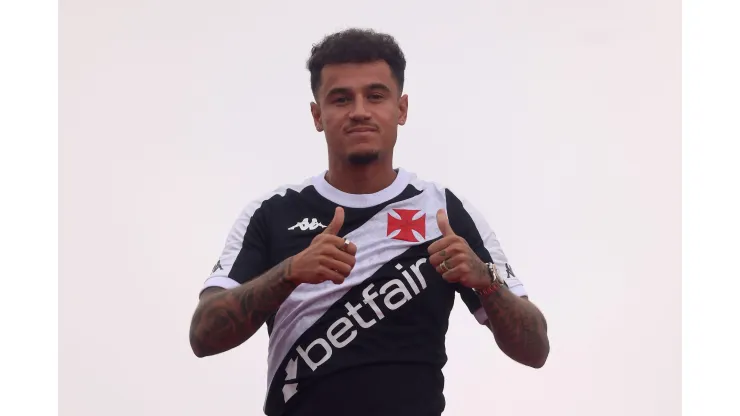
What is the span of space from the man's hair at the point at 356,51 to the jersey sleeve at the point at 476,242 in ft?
1.56

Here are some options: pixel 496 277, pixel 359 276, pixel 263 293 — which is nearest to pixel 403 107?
Answer: pixel 359 276

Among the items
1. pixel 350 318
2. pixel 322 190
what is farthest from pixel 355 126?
pixel 350 318

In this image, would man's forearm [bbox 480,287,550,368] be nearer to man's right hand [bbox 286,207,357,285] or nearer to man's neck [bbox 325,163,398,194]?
man's right hand [bbox 286,207,357,285]

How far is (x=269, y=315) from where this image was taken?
8.13 feet

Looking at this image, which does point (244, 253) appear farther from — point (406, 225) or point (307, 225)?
point (406, 225)

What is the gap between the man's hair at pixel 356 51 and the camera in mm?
2842

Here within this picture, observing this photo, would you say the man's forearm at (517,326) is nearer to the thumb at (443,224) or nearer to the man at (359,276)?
the man at (359,276)

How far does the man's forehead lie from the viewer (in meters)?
2.79

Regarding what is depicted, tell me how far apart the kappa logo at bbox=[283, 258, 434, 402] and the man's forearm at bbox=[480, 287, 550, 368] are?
23cm

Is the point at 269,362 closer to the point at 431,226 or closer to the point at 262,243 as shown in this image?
the point at 262,243

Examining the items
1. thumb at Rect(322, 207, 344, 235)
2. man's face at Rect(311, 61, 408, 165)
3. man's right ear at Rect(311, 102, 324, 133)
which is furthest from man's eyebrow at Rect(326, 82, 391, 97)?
thumb at Rect(322, 207, 344, 235)

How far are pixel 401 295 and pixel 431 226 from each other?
26cm

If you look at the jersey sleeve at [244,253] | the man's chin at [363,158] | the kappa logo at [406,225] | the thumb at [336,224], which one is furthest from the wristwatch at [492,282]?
the jersey sleeve at [244,253]

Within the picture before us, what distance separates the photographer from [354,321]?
2.53 m
